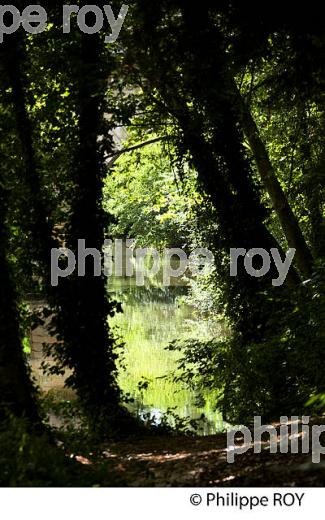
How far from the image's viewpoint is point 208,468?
6461mm

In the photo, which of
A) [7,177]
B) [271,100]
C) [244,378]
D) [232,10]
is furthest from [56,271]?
[232,10]

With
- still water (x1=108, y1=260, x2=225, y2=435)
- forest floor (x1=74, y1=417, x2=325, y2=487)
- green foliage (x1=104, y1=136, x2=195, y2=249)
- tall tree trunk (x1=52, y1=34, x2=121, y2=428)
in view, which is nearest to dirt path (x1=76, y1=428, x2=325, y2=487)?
forest floor (x1=74, y1=417, x2=325, y2=487)

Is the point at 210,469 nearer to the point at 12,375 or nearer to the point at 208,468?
the point at 208,468

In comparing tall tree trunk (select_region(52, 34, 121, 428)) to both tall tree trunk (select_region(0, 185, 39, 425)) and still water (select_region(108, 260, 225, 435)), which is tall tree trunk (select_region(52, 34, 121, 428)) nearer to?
still water (select_region(108, 260, 225, 435))

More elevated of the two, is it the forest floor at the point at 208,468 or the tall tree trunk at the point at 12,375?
the tall tree trunk at the point at 12,375

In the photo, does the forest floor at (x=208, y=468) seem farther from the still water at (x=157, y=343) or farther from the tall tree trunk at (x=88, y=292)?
the still water at (x=157, y=343)

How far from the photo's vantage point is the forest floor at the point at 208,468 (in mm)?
5512

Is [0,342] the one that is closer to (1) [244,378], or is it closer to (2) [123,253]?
(1) [244,378]

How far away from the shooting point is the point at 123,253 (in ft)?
174

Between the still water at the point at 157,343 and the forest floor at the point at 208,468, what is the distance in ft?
11.2

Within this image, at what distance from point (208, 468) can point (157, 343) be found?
16508 mm

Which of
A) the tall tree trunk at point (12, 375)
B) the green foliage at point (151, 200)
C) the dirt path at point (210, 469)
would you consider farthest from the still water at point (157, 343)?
the tall tree trunk at point (12, 375)

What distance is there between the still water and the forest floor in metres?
3.41

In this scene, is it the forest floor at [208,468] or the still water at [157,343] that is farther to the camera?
the still water at [157,343]
